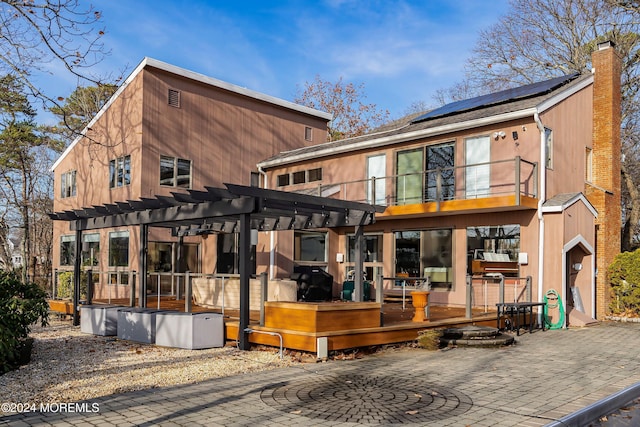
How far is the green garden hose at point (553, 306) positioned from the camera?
13.7 metres

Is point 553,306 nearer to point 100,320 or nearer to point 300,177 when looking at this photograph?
point 300,177

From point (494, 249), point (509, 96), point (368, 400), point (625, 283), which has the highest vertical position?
point (509, 96)

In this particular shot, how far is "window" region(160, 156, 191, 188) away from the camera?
61.4 ft

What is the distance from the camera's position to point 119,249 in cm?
1923

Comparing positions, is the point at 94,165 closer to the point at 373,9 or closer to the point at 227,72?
the point at 227,72

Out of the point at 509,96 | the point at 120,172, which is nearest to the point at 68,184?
the point at 120,172

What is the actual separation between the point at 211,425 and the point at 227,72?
21.7m

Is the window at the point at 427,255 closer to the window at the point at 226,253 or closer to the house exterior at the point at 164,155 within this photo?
the window at the point at 226,253

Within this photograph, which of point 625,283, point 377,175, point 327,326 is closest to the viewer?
point 327,326

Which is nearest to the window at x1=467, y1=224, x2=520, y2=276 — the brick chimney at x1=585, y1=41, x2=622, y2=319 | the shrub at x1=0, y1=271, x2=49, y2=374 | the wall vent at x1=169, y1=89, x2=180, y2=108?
the brick chimney at x1=585, y1=41, x2=622, y2=319

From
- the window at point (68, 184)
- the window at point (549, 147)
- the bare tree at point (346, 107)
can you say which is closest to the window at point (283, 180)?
Result: the window at point (68, 184)

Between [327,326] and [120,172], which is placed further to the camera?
[120,172]

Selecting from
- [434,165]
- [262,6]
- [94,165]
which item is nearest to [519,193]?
[434,165]

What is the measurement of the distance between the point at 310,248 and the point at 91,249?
8.34m
